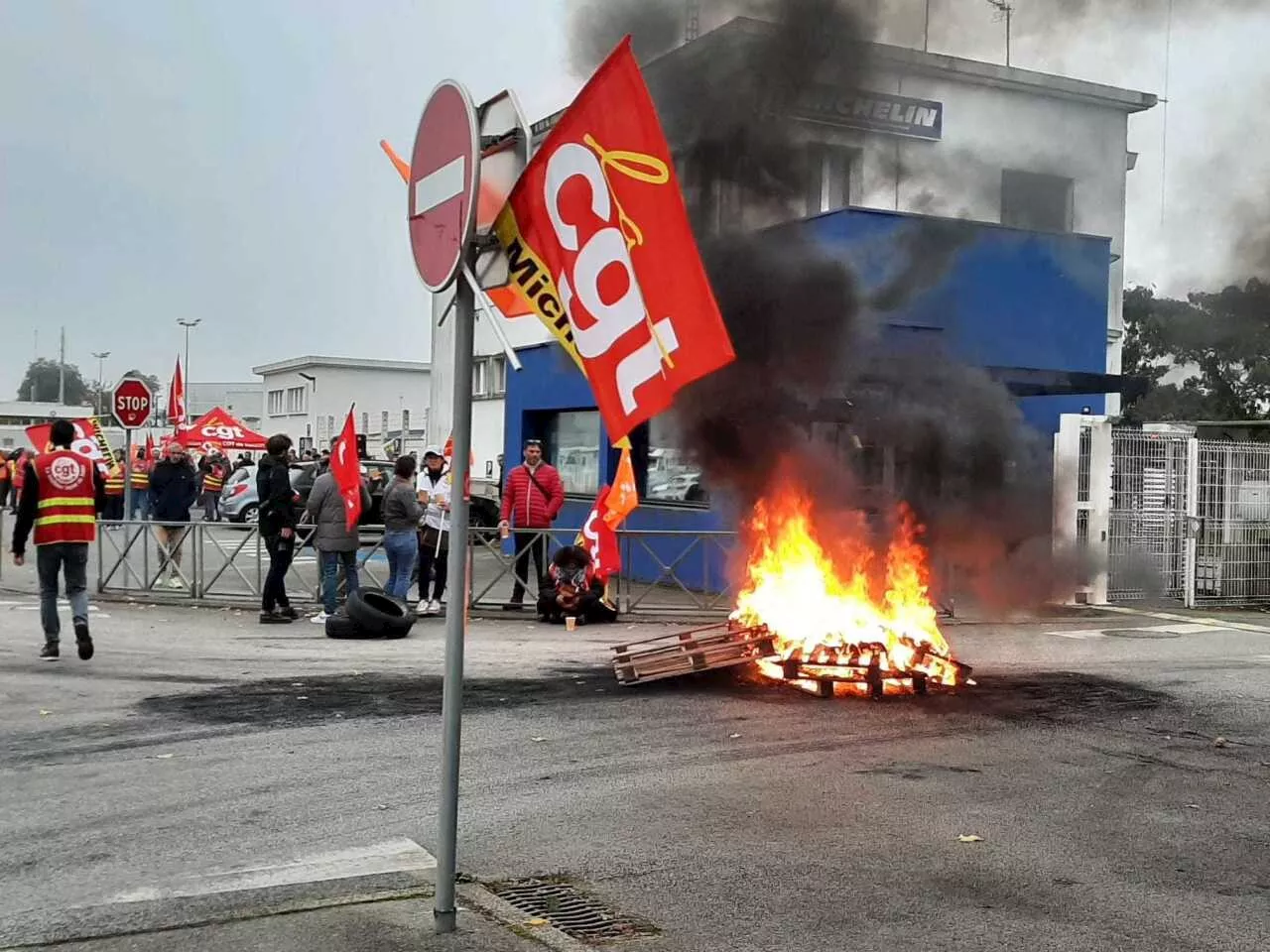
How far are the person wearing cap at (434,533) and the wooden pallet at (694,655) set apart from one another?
15.6ft

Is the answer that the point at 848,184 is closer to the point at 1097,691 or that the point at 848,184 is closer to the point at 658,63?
the point at 658,63

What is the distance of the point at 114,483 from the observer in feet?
68.8

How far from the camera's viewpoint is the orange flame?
339 inches

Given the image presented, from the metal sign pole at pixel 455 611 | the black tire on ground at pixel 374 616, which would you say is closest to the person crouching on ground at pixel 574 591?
the black tire on ground at pixel 374 616

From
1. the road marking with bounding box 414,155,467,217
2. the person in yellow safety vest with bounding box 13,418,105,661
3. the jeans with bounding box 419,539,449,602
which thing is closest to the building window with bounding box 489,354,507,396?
the jeans with bounding box 419,539,449,602

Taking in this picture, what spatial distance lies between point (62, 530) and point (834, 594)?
19.5 ft

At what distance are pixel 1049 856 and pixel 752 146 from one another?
254 inches

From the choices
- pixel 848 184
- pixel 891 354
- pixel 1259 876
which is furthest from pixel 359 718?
pixel 848 184

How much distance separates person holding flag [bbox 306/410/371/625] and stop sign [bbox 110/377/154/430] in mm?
3711

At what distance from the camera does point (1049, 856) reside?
493 cm

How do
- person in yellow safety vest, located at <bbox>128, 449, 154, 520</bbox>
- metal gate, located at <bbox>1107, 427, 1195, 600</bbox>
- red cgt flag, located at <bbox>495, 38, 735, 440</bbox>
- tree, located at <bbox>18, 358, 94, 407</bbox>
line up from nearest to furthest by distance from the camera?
red cgt flag, located at <bbox>495, 38, 735, 440</bbox> → metal gate, located at <bbox>1107, 427, 1195, 600</bbox> → person in yellow safety vest, located at <bbox>128, 449, 154, 520</bbox> → tree, located at <bbox>18, 358, 94, 407</bbox>

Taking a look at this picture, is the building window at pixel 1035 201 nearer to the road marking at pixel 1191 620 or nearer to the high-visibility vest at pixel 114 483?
the road marking at pixel 1191 620

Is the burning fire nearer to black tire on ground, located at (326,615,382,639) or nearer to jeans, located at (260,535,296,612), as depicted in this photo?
black tire on ground, located at (326,615,382,639)

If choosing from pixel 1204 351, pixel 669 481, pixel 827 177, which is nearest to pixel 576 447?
pixel 669 481
